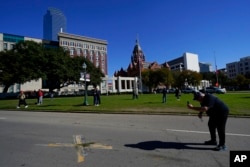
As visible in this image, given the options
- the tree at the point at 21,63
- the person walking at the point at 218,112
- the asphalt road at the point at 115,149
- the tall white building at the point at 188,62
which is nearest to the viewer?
the asphalt road at the point at 115,149

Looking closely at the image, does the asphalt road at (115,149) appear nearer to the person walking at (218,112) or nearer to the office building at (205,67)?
the person walking at (218,112)

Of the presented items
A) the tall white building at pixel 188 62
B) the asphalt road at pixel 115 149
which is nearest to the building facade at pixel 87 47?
the tall white building at pixel 188 62

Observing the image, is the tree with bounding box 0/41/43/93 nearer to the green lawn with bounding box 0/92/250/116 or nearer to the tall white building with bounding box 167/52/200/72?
the green lawn with bounding box 0/92/250/116

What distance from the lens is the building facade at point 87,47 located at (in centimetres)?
11912

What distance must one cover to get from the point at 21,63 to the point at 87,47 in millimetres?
75793

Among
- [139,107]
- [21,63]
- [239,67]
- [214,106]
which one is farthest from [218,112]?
[239,67]

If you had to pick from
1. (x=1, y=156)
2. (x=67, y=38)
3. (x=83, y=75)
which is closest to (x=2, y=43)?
(x=67, y=38)

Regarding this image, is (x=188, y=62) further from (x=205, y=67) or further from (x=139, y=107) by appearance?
(x=139, y=107)

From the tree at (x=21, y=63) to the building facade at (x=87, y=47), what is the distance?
5937 cm

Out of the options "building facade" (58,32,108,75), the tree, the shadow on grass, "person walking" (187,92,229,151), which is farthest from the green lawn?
"building facade" (58,32,108,75)

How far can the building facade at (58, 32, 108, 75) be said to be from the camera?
119m

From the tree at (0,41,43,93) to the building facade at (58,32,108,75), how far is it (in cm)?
5937

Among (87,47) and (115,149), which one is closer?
(115,149)

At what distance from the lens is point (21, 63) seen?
178 ft
